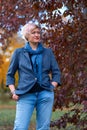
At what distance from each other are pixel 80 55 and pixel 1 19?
3420mm

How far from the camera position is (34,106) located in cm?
634

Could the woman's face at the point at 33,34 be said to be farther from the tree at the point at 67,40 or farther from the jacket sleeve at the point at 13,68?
the tree at the point at 67,40

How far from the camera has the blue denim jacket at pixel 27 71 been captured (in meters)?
6.29

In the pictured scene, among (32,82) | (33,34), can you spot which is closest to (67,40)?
(33,34)

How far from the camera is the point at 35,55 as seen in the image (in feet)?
21.0

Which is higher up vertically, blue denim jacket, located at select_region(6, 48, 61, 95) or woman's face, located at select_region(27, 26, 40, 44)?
woman's face, located at select_region(27, 26, 40, 44)

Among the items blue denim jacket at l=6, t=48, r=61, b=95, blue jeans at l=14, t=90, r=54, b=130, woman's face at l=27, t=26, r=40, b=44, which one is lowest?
blue jeans at l=14, t=90, r=54, b=130

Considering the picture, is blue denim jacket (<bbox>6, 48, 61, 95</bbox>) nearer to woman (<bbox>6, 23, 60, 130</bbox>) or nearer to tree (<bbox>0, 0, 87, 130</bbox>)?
woman (<bbox>6, 23, 60, 130</bbox>)

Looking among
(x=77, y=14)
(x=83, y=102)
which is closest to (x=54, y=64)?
(x=83, y=102)

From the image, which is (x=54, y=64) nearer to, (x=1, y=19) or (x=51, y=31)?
(x=51, y=31)

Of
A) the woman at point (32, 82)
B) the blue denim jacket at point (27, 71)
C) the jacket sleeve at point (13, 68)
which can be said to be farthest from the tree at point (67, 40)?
the jacket sleeve at point (13, 68)

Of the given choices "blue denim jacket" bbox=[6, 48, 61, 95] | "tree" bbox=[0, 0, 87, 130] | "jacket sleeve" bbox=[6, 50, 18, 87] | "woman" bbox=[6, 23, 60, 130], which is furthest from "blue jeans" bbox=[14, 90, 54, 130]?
"tree" bbox=[0, 0, 87, 130]

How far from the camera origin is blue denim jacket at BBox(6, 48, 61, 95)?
629cm

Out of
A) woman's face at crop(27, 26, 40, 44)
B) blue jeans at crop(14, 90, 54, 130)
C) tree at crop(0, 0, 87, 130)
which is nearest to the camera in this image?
blue jeans at crop(14, 90, 54, 130)
